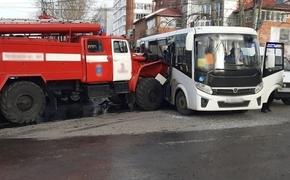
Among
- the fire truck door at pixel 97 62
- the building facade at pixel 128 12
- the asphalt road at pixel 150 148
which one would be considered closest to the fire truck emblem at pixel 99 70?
the fire truck door at pixel 97 62

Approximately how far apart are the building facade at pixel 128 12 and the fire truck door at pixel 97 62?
8973 centimetres

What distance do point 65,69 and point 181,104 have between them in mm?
3546

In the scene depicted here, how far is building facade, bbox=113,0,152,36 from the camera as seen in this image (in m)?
116

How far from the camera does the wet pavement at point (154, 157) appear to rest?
26.1ft

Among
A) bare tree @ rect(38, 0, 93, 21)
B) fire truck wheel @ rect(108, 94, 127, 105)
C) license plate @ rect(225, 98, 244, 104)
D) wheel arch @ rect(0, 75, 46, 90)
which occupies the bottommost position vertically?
fire truck wheel @ rect(108, 94, 127, 105)

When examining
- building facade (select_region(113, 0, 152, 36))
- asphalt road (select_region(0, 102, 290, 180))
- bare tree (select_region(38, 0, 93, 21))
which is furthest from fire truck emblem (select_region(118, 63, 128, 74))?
building facade (select_region(113, 0, 152, 36))

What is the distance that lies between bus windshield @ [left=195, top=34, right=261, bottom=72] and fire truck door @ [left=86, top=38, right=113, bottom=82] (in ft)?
8.73

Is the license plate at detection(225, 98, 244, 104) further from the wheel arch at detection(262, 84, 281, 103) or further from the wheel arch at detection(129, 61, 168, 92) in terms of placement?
the wheel arch at detection(129, 61, 168, 92)

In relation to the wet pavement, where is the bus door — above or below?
above

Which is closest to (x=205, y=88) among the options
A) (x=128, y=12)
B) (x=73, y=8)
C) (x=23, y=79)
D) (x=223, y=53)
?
(x=223, y=53)

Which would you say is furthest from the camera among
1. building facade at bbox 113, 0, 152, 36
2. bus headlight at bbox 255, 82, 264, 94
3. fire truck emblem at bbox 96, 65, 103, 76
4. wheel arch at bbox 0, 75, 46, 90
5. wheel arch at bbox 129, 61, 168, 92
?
building facade at bbox 113, 0, 152, 36

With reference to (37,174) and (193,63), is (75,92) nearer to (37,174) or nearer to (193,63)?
(193,63)

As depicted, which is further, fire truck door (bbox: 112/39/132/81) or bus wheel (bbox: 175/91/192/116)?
fire truck door (bbox: 112/39/132/81)

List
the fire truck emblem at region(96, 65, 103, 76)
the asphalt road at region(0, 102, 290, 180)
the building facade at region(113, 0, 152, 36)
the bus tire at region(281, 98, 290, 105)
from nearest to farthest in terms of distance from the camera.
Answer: the asphalt road at region(0, 102, 290, 180)
the fire truck emblem at region(96, 65, 103, 76)
the bus tire at region(281, 98, 290, 105)
the building facade at region(113, 0, 152, 36)
